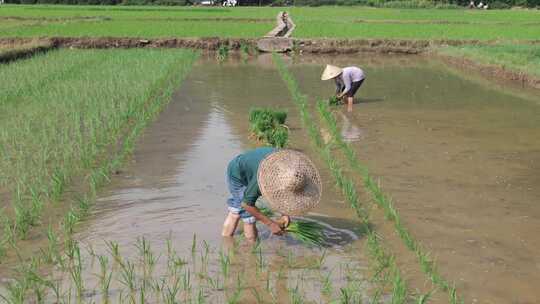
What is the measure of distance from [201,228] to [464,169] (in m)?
2.76

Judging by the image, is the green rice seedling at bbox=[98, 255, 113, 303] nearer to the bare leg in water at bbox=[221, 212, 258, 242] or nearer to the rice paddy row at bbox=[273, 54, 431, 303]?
the bare leg in water at bbox=[221, 212, 258, 242]

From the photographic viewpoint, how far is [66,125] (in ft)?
26.3

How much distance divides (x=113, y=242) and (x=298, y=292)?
4.35 feet

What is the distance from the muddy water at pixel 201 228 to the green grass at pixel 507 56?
22.0ft

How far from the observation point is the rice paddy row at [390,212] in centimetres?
383

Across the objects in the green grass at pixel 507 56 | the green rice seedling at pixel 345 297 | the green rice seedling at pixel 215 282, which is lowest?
the green grass at pixel 507 56

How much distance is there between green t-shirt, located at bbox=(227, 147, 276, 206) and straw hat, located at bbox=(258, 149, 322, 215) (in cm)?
16

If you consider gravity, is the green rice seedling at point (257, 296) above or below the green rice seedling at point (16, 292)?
below

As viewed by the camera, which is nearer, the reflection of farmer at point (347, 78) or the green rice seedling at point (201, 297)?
the green rice seedling at point (201, 297)

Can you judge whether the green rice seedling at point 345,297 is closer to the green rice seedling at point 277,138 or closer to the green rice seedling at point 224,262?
the green rice seedling at point 224,262

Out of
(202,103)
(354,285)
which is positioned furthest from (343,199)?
(202,103)

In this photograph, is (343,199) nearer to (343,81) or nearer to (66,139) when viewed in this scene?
(66,139)

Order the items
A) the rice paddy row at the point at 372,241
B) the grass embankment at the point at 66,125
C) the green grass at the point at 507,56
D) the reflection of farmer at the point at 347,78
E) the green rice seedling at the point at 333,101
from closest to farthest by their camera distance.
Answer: the rice paddy row at the point at 372,241 → the grass embankment at the point at 66,125 → the reflection of farmer at the point at 347,78 → the green rice seedling at the point at 333,101 → the green grass at the point at 507,56

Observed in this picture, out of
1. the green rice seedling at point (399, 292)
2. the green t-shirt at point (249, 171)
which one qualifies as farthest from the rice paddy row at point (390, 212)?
the green t-shirt at point (249, 171)
